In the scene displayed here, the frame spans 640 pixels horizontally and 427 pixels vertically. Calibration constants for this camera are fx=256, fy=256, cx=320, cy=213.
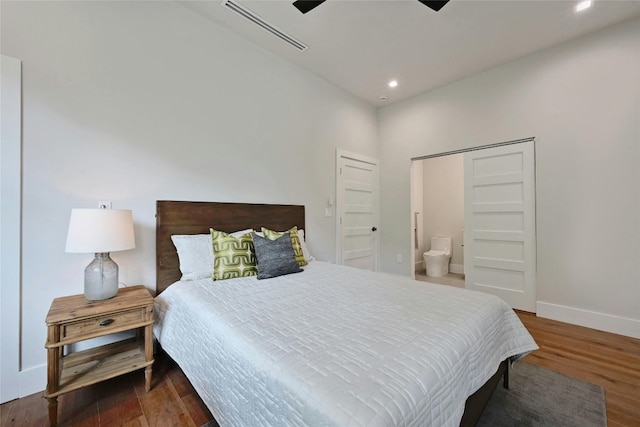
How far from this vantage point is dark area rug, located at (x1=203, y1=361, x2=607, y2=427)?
1.42m

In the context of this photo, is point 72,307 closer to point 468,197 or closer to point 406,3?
point 406,3

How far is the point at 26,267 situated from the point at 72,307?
1.62ft

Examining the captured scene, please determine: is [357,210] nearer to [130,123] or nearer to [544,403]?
[544,403]

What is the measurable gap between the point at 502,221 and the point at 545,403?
2158 millimetres

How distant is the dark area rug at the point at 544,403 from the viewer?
1.42 meters

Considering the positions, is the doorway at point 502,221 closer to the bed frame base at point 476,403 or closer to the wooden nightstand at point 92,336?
the bed frame base at point 476,403

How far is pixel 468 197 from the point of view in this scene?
3.48 metres

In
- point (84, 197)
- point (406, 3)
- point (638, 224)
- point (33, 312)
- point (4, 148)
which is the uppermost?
point (406, 3)

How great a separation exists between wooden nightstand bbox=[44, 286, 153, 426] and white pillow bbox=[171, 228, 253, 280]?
0.33 m

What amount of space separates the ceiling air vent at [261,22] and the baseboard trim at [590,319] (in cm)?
396

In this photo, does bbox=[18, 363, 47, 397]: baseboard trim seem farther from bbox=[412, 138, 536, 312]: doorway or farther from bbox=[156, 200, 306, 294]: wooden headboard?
bbox=[412, 138, 536, 312]: doorway

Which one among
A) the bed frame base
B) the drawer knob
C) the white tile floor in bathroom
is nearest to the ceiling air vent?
the drawer knob

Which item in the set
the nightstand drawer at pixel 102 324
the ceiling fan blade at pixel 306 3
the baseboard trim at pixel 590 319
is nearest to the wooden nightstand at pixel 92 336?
the nightstand drawer at pixel 102 324

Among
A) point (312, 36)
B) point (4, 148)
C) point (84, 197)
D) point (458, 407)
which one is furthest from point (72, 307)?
point (312, 36)
